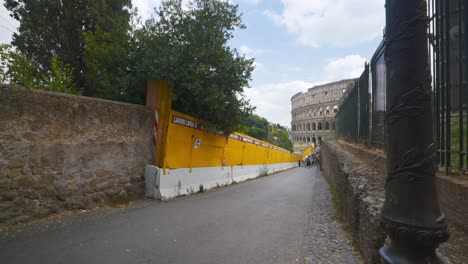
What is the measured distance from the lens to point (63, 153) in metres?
5.51

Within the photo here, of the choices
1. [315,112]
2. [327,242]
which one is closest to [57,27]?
[327,242]

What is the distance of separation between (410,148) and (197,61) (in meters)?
7.18

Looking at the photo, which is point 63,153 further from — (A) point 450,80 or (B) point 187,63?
(A) point 450,80

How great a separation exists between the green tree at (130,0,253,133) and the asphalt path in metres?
3.35

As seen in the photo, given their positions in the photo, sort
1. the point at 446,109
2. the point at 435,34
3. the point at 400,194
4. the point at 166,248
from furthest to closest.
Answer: the point at 166,248, the point at 435,34, the point at 446,109, the point at 400,194

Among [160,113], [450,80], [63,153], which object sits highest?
[160,113]

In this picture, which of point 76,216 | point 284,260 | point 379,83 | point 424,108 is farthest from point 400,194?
point 76,216

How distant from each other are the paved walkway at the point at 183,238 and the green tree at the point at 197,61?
3349mm

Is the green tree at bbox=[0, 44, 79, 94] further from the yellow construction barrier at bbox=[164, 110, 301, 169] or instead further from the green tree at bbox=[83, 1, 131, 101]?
the yellow construction barrier at bbox=[164, 110, 301, 169]

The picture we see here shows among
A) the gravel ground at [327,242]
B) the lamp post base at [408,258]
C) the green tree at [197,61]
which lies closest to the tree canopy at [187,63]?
the green tree at [197,61]

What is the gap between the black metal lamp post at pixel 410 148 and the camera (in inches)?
57.7

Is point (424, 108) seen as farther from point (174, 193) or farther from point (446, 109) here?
point (174, 193)

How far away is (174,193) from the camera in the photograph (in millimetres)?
7637

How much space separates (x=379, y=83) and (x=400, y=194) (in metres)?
5.24
